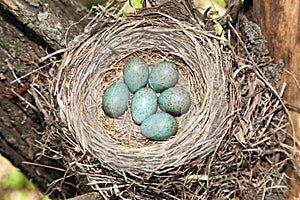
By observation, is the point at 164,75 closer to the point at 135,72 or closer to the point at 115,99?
the point at 135,72

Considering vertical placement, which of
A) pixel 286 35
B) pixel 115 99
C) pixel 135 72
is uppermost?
pixel 286 35

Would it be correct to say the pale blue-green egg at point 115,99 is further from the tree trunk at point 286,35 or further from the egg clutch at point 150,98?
the tree trunk at point 286,35

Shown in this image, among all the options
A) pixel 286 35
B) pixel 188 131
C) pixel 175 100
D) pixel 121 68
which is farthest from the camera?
pixel 121 68

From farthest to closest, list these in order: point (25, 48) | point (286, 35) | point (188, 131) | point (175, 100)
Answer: point (175, 100) < point (25, 48) < point (188, 131) < point (286, 35)

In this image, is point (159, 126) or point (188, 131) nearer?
point (188, 131)

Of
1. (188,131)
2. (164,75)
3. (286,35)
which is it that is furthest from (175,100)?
(286,35)

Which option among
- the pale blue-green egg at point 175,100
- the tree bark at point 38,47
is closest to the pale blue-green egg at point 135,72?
the pale blue-green egg at point 175,100

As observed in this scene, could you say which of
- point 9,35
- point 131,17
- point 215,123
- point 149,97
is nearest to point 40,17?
point 9,35
